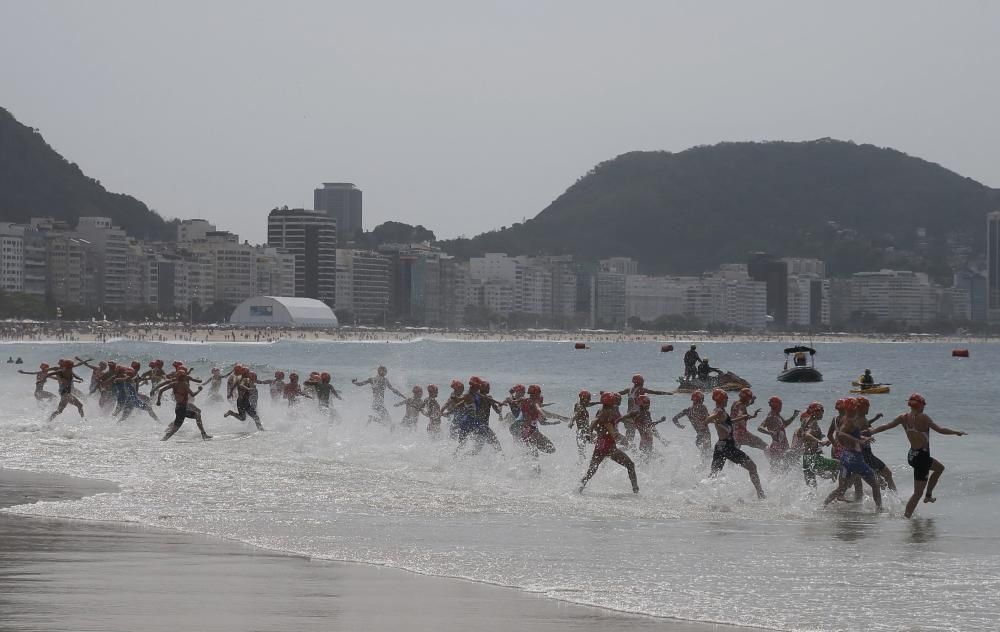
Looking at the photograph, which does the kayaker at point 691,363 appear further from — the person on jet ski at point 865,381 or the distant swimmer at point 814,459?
the distant swimmer at point 814,459

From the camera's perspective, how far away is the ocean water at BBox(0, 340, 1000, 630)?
11383mm

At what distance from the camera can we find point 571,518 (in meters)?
15.9

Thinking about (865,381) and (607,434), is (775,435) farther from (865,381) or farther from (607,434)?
(865,381)

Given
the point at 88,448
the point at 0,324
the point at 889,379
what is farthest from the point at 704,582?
the point at 0,324

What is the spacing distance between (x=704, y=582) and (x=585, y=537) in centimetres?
266

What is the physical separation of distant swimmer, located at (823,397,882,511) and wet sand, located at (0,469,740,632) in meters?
6.60

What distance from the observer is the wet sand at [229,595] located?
32.4 feet

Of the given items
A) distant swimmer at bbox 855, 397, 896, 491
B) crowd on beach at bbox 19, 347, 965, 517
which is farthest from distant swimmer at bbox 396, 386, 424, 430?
distant swimmer at bbox 855, 397, 896, 491

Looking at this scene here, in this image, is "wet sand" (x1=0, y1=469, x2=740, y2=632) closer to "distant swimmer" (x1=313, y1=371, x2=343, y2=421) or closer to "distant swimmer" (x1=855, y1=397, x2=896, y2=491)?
"distant swimmer" (x1=855, y1=397, x2=896, y2=491)

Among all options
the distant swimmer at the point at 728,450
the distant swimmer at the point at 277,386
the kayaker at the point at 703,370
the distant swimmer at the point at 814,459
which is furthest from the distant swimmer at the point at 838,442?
the kayaker at the point at 703,370

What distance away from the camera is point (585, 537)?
1438 cm

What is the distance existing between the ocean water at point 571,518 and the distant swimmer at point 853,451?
45cm

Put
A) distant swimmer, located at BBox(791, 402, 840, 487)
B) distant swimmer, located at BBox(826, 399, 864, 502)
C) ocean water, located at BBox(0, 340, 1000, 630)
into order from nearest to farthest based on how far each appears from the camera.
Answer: ocean water, located at BBox(0, 340, 1000, 630) → distant swimmer, located at BBox(826, 399, 864, 502) → distant swimmer, located at BBox(791, 402, 840, 487)

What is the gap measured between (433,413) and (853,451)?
9918 mm
